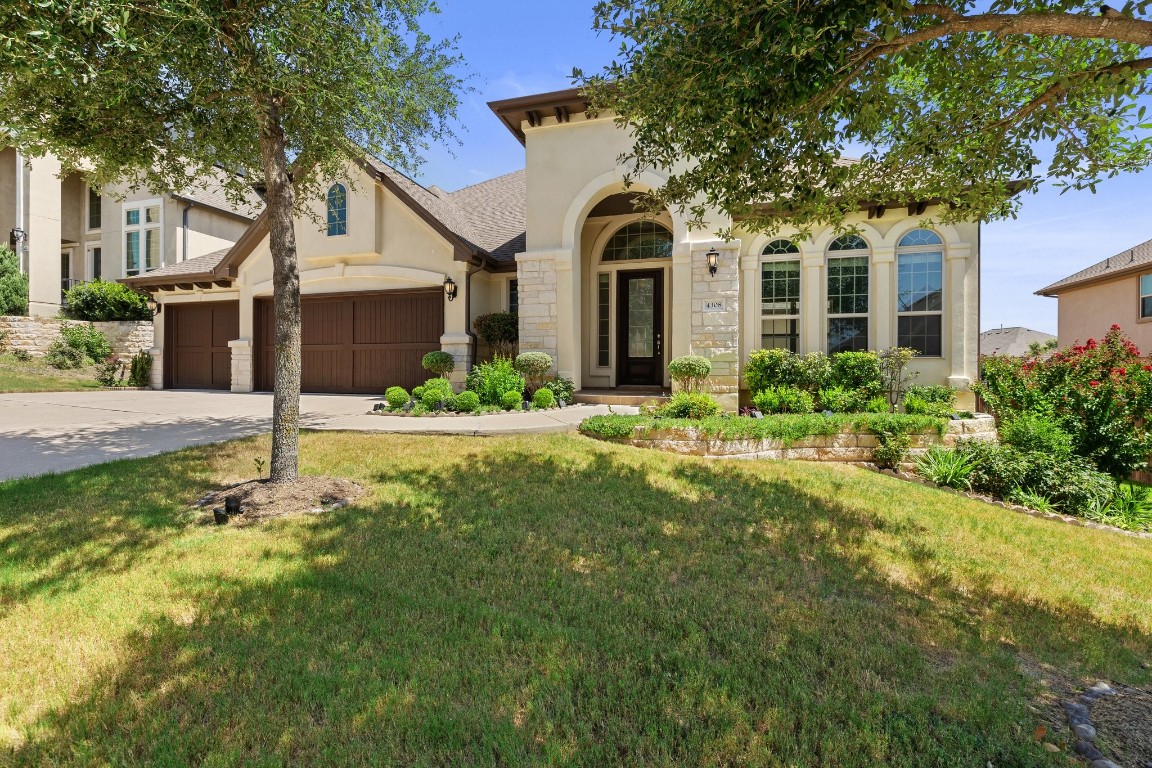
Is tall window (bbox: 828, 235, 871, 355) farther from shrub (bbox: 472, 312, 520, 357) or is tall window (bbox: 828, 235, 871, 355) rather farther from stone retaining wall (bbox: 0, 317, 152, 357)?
stone retaining wall (bbox: 0, 317, 152, 357)

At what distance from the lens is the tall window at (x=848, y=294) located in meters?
10.8

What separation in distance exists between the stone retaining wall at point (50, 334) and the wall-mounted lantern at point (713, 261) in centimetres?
1777

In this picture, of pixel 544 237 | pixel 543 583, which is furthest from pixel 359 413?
pixel 543 583

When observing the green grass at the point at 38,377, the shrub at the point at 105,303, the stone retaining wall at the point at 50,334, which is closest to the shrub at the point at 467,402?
the green grass at the point at 38,377

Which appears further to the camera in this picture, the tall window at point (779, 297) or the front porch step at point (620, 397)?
the tall window at point (779, 297)

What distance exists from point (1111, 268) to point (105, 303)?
33.2m

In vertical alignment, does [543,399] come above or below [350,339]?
below

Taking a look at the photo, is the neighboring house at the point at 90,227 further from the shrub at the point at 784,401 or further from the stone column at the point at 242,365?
the shrub at the point at 784,401

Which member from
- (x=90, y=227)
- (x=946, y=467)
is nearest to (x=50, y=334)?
(x=90, y=227)

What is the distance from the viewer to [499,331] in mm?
11930

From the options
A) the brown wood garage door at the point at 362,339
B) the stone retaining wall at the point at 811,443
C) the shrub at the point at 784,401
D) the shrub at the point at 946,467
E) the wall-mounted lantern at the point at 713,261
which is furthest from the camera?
the brown wood garage door at the point at 362,339

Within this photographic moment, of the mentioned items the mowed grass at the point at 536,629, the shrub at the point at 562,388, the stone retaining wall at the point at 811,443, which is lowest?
the mowed grass at the point at 536,629

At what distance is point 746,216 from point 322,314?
11535 millimetres

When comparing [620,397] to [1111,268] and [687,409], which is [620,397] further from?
[1111,268]
